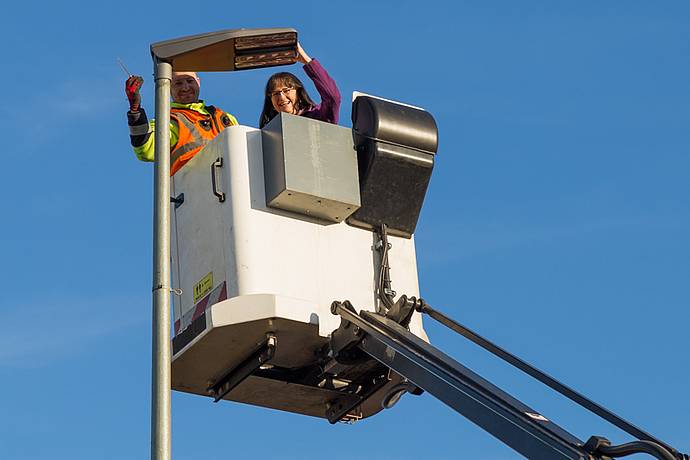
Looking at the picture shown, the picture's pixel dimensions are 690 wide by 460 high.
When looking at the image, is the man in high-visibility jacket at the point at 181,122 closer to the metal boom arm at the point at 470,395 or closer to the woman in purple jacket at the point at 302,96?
the woman in purple jacket at the point at 302,96

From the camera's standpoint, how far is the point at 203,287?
40.1 ft

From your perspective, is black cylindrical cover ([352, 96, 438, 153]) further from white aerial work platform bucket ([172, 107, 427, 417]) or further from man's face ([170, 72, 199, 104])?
man's face ([170, 72, 199, 104])

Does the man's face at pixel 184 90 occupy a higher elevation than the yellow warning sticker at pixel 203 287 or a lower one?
higher

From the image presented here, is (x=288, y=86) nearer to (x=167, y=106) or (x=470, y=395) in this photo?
(x=167, y=106)

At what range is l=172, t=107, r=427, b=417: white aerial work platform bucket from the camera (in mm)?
11789

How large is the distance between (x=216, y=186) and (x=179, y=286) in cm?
101

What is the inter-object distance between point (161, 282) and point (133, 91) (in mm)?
2991

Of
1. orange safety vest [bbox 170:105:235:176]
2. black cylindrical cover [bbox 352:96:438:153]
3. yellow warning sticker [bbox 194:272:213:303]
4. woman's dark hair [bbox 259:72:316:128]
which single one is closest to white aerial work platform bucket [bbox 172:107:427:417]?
yellow warning sticker [bbox 194:272:213:303]

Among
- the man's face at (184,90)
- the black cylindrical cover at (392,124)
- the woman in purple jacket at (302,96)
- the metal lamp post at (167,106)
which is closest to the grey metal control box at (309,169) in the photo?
the black cylindrical cover at (392,124)

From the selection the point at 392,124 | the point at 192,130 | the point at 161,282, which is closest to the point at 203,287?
the point at 192,130

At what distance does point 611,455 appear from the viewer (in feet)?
29.1

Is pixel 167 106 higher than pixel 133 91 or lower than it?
lower

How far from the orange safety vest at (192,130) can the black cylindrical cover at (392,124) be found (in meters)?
1.38

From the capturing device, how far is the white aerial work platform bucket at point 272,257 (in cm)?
1179
